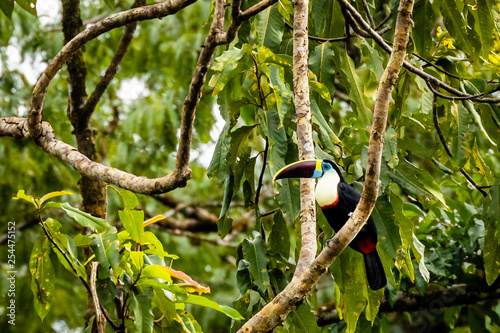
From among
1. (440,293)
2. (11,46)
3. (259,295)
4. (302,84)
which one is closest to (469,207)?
(440,293)

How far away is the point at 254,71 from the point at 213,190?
163 inches

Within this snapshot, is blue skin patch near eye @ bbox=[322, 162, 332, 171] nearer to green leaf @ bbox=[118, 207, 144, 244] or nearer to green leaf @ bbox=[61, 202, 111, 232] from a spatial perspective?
green leaf @ bbox=[118, 207, 144, 244]

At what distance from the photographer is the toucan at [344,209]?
2.56m

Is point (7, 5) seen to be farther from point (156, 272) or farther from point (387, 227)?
A: point (387, 227)

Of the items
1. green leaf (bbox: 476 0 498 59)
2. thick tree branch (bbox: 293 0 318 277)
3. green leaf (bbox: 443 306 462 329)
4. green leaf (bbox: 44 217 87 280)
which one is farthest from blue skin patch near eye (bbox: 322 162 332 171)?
green leaf (bbox: 443 306 462 329)

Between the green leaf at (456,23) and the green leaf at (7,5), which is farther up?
the green leaf at (7,5)

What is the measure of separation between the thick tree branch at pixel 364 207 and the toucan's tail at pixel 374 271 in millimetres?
835

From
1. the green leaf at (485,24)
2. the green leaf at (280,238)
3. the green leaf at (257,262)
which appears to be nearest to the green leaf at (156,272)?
the green leaf at (257,262)

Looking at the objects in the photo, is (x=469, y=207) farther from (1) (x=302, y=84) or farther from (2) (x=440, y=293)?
(1) (x=302, y=84)

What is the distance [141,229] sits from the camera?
101 inches

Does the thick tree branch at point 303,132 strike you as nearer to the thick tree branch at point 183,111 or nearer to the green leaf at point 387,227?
the thick tree branch at point 183,111

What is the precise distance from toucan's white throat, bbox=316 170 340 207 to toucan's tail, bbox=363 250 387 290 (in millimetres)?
294

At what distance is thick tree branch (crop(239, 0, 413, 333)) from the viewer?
173 centimetres

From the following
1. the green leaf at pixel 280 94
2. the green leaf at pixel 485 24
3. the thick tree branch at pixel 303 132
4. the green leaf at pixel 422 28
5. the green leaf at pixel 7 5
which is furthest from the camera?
the green leaf at pixel 7 5
